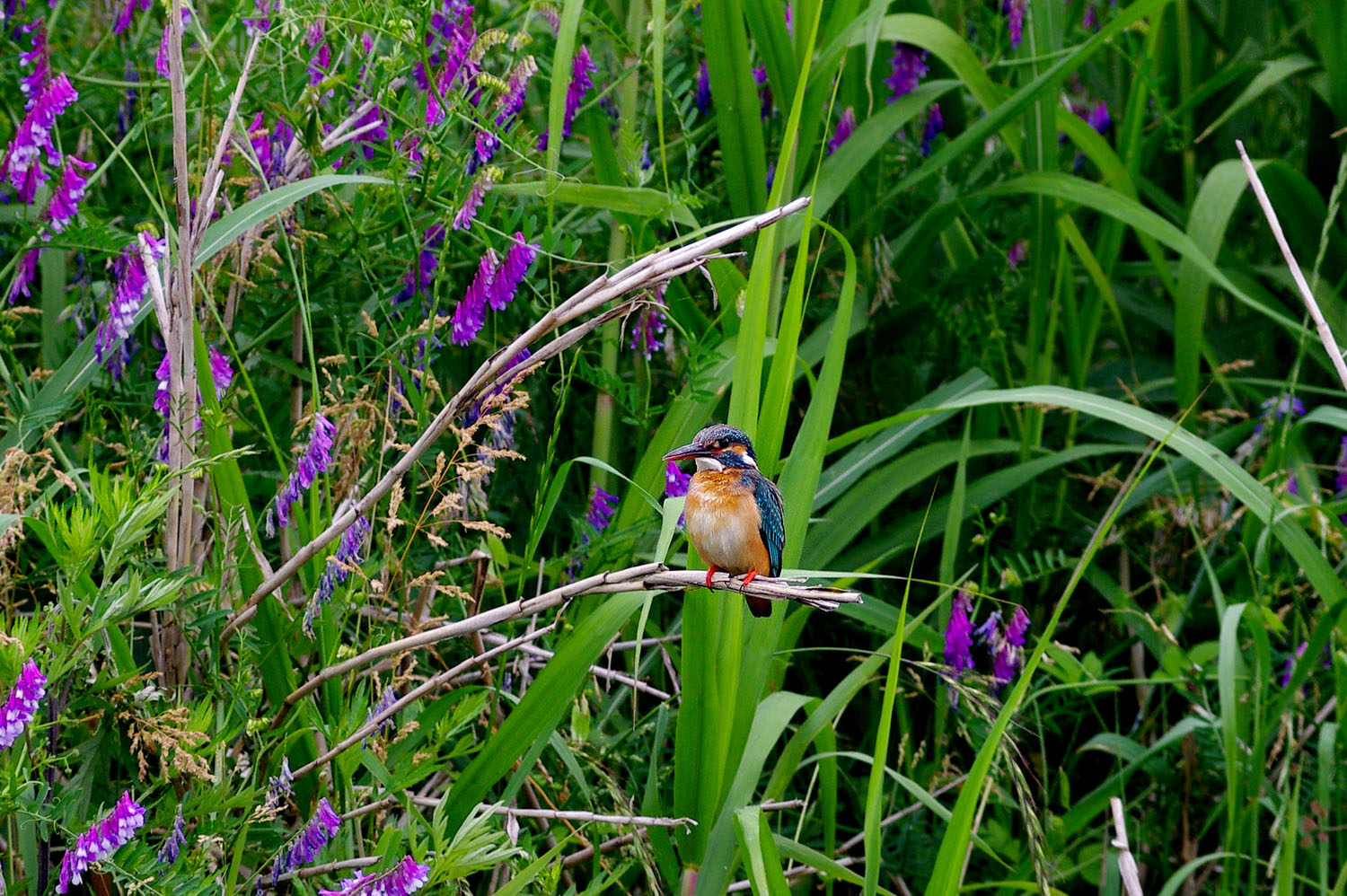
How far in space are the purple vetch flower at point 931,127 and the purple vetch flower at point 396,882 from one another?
6.88 feet

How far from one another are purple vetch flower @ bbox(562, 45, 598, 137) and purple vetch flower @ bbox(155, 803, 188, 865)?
1398 mm

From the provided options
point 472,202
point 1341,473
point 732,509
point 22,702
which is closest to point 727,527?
point 732,509

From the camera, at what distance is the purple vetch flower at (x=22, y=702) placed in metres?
1.56

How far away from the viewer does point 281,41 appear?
225cm

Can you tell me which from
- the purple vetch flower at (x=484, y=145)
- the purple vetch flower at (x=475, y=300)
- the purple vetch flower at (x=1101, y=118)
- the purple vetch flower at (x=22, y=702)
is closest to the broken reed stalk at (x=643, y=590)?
the purple vetch flower at (x=22, y=702)

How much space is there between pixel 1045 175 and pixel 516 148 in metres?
1.22

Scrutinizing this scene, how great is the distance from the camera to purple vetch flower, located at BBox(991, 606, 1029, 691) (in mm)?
2543

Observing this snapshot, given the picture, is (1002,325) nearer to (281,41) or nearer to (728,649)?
(728,649)

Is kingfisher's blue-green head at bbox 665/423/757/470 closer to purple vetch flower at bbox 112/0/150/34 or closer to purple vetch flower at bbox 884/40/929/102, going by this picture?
purple vetch flower at bbox 884/40/929/102

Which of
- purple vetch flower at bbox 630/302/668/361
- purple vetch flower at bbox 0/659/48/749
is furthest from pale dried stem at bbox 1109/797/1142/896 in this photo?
purple vetch flower at bbox 0/659/48/749

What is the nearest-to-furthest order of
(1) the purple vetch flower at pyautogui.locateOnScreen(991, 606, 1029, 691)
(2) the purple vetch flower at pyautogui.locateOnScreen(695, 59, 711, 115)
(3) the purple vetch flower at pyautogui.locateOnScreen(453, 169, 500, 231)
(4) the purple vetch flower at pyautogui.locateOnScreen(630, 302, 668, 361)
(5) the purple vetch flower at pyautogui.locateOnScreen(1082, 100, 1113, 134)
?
(3) the purple vetch flower at pyautogui.locateOnScreen(453, 169, 500, 231) → (4) the purple vetch flower at pyautogui.locateOnScreen(630, 302, 668, 361) → (1) the purple vetch flower at pyautogui.locateOnScreen(991, 606, 1029, 691) → (2) the purple vetch flower at pyautogui.locateOnScreen(695, 59, 711, 115) → (5) the purple vetch flower at pyautogui.locateOnScreen(1082, 100, 1113, 134)

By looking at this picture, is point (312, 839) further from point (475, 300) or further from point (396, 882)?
point (475, 300)

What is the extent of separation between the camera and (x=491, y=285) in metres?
2.20

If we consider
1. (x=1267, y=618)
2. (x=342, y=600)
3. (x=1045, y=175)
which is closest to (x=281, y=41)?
(x=342, y=600)
